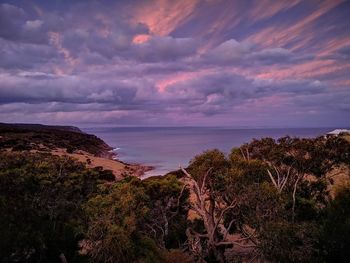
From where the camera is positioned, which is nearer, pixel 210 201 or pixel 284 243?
pixel 284 243

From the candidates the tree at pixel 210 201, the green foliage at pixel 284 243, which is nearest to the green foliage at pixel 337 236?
the green foliage at pixel 284 243

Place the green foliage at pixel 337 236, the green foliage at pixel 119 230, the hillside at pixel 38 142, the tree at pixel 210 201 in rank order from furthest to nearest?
the hillside at pixel 38 142
the tree at pixel 210 201
the green foliage at pixel 337 236
the green foliage at pixel 119 230

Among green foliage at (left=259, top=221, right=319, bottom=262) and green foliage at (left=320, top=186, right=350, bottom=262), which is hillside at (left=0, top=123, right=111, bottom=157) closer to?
green foliage at (left=259, top=221, right=319, bottom=262)

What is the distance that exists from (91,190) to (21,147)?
48361mm

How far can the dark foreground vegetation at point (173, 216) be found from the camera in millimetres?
18703

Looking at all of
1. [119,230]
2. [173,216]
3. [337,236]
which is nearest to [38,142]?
[173,216]

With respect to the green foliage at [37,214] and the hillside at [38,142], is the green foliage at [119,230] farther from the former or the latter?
the hillside at [38,142]

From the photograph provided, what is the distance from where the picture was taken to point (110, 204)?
20531 millimetres

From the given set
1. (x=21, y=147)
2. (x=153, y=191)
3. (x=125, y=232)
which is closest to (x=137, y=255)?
(x=125, y=232)

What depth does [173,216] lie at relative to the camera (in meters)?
28.9

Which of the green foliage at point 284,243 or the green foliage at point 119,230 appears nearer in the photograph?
the green foliage at point 284,243

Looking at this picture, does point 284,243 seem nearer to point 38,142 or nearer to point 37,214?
point 37,214

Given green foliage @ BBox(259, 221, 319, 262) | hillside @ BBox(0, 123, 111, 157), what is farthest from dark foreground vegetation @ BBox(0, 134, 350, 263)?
hillside @ BBox(0, 123, 111, 157)

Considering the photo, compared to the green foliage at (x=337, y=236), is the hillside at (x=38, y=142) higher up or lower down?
higher up
